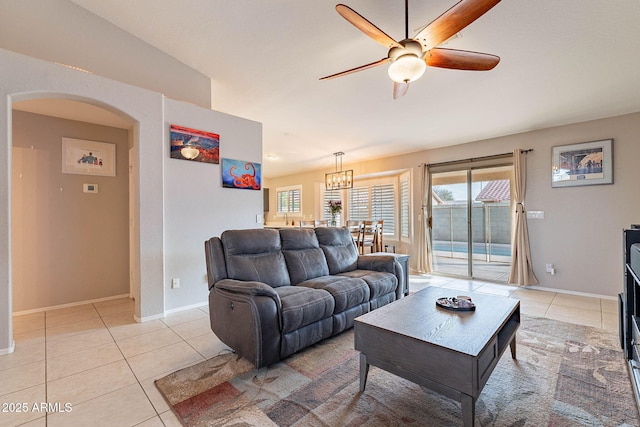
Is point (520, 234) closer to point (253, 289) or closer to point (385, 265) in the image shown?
point (385, 265)

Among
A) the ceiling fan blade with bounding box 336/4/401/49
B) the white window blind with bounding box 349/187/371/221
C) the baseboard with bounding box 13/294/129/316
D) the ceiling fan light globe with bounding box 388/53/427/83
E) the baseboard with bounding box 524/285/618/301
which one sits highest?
the ceiling fan blade with bounding box 336/4/401/49

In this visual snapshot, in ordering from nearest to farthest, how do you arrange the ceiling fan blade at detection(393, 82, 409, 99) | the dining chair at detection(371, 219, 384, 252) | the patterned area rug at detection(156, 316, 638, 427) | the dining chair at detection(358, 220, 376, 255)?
1. the patterned area rug at detection(156, 316, 638, 427)
2. the ceiling fan blade at detection(393, 82, 409, 99)
3. the dining chair at detection(358, 220, 376, 255)
4. the dining chair at detection(371, 219, 384, 252)

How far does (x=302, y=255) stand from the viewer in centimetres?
308

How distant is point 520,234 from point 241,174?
4585mm

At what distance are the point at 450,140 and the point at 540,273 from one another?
2.69m

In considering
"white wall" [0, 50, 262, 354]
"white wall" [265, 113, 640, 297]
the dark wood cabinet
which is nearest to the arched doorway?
"white wall" [0, 50, 262, 354]

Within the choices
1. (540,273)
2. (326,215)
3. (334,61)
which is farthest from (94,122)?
(540,273)

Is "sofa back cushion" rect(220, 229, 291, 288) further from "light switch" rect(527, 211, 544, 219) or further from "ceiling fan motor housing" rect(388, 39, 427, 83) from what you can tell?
"light switch" rect(527, 211, 544, 219)

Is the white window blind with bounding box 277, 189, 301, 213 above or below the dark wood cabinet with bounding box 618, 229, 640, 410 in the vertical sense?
above

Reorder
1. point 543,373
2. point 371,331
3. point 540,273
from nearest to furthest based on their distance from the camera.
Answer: point 371,331
point 543,373
point 540,273

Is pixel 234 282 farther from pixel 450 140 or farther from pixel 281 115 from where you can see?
pixel 450 140

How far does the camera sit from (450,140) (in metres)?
5.12

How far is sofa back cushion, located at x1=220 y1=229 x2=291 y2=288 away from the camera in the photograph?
2537mm

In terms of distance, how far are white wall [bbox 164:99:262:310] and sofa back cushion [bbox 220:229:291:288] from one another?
1.16 meters
